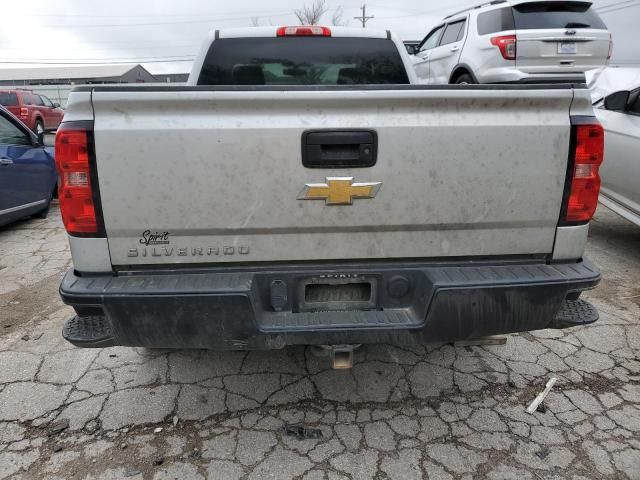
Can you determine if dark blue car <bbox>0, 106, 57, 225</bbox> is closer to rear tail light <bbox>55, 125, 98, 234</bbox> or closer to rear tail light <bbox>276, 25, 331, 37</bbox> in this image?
rear tail light <bbox>276, 25, 331, 37</bbox>

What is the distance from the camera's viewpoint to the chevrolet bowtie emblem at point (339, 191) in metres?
2.12

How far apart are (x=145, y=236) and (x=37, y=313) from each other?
8.16 feet

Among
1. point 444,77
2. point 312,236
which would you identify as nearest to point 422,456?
point 312,236

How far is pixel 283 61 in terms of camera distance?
12.2ft

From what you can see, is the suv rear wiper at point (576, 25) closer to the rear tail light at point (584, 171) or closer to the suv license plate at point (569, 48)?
the suv license plate at point (569, 48)

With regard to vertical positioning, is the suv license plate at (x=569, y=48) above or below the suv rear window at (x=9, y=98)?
above

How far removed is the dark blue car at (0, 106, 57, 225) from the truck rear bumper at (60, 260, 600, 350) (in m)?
4.46

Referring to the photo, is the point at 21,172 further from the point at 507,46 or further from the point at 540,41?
the point at 540,41

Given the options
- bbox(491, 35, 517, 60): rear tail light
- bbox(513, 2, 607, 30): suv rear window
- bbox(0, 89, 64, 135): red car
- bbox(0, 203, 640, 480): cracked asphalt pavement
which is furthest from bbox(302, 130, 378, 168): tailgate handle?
bbox(0, 89, 64, 135): red car

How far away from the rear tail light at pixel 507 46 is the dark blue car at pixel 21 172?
674cm

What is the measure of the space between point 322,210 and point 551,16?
22.2 ft

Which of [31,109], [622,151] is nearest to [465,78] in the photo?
[622,151]

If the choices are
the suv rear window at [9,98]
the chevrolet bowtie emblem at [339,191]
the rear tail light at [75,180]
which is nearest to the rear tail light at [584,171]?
the chevrolet bowtie emblem at [339,191]

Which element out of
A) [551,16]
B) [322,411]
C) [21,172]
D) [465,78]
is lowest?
[322,411]
